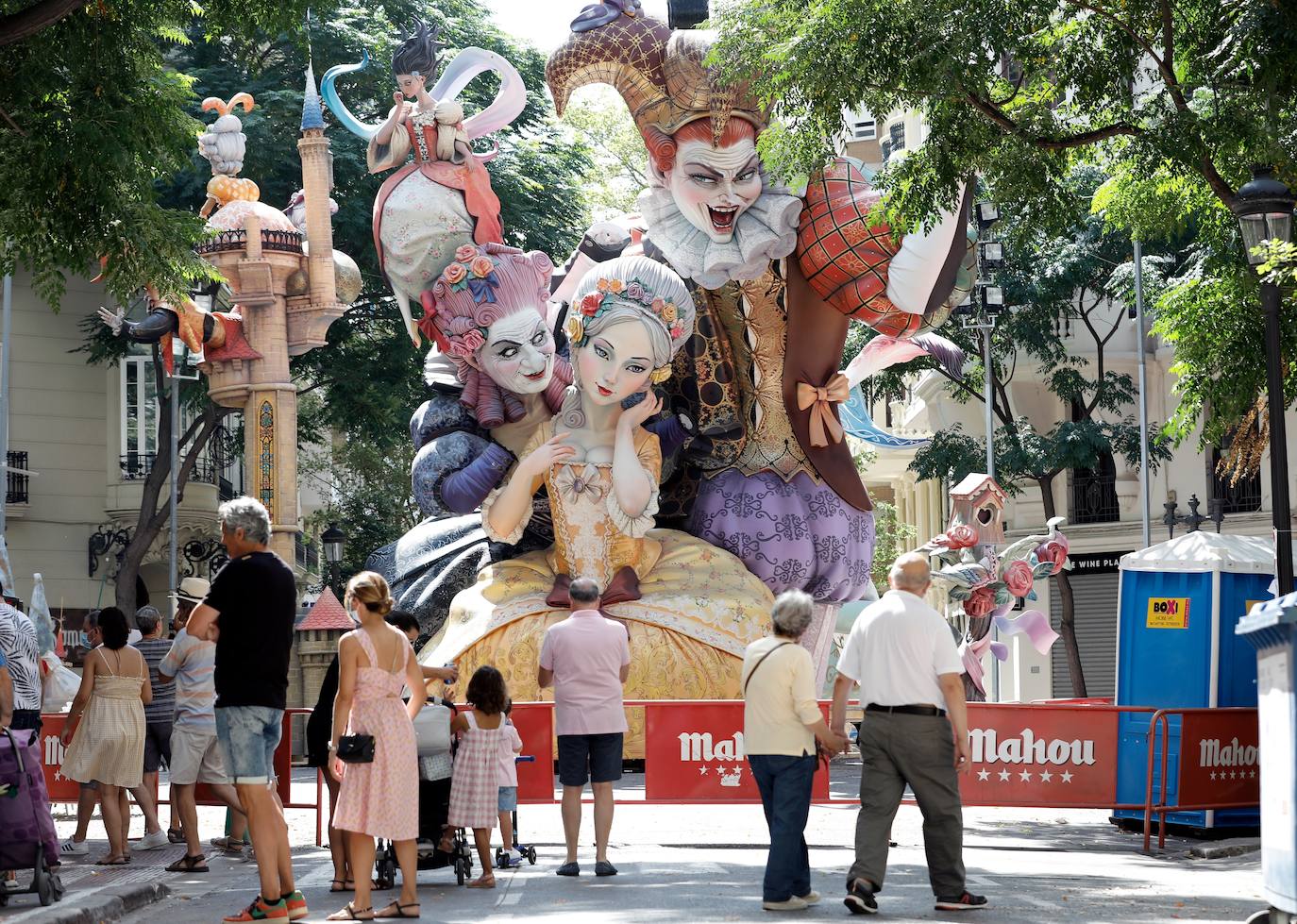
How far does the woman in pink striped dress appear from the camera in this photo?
32.0 ft

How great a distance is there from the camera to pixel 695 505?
67.7 ft

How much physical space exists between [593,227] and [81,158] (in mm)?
10148

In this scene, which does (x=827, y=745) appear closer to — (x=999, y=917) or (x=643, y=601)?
(x=999, y=917)

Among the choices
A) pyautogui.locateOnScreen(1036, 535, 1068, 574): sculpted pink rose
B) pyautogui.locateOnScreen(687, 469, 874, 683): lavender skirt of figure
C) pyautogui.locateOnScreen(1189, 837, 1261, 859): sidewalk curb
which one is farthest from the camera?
pyautogui.locateOnScreen(1036, 535, 1068, 574): sculpted pink rose

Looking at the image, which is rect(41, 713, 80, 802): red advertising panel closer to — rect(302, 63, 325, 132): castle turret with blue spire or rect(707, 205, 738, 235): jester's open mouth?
rect(707, 205, 738, 235): jester's open mouth

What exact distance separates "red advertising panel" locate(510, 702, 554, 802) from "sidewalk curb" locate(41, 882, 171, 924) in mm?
4061

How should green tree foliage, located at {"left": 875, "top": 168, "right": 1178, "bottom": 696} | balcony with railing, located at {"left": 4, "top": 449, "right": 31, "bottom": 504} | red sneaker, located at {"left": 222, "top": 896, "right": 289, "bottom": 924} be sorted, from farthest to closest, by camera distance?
green tree foliage, located at {"left": 875, "top": 168, "right": 1178, "bottom": 696}, balcony with railing, located at {"left": 4, "top": 449, "right": 31, "bottom": 504}, red sneaker, located at {"left": 222, "top": 896, "right": 289, "bottom": 924}

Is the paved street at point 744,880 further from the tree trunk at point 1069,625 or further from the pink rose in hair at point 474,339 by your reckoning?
the tree trunk at point 1069,625

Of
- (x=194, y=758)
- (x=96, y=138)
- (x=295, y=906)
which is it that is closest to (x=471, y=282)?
(x=96, y=138)

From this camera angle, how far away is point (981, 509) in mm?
21984

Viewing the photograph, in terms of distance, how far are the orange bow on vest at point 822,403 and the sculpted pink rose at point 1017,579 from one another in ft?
8.50

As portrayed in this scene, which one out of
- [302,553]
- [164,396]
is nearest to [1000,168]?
[164,396]

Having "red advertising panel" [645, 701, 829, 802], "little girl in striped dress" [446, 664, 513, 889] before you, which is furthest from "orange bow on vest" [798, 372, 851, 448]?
"little girl in striped dress" [446, 664, 513, 889]

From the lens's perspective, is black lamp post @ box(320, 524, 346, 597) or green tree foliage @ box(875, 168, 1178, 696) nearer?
black lamp post @ box(320, 524, 346, 597)
